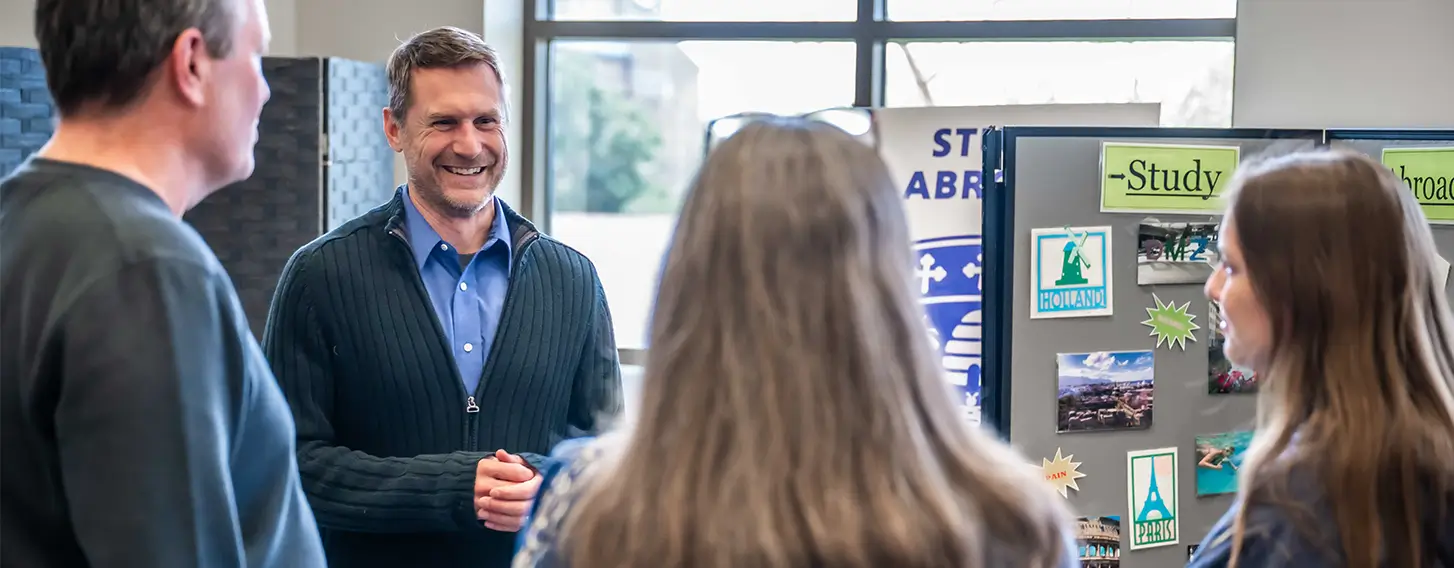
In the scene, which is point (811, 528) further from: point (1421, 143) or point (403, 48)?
point (1421, 143)

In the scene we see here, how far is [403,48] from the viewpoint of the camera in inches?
72.9

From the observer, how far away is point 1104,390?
2156 millimetres

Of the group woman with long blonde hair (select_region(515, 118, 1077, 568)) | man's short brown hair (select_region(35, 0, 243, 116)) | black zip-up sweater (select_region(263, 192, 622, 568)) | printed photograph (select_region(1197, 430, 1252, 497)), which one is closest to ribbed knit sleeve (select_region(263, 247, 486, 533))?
black zip-up sweater (select_region(263, 192, 622, 568))

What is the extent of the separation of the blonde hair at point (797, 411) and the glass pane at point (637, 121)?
9.42 feet

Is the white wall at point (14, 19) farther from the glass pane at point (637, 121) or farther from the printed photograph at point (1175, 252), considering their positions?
the printed photograph at point (1175, 252)

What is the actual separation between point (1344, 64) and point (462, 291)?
240 cm

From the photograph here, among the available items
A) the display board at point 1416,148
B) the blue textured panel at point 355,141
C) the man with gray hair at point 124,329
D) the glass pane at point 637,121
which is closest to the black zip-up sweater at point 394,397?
the man with gray hair at point 124,329

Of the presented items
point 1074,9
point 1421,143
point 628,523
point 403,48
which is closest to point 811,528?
point 628,523

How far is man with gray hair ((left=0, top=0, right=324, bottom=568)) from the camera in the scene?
0.99 meters

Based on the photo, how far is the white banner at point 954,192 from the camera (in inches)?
89.2

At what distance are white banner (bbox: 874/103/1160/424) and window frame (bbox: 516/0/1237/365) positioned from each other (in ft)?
3.99

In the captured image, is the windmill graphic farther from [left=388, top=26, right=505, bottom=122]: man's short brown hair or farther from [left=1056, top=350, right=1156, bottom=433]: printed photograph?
[left=388, top=26, right=505, bottom=122]: man's short brown hair

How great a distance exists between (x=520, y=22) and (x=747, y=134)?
118 inches

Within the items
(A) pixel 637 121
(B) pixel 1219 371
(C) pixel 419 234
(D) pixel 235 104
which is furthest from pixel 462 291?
(A) pixel 637 121
